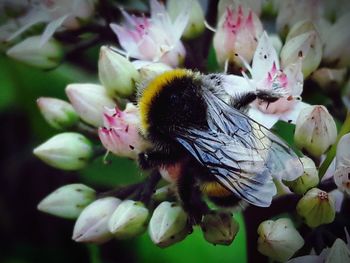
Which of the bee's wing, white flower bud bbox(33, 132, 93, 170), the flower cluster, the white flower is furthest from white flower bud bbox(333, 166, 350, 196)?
the white flower

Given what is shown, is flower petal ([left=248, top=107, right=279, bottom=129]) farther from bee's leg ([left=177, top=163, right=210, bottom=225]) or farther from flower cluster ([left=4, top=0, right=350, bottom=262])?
bee's leg ([left=177, top=163, right=210, bottom=225])

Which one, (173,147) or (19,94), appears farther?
(19,94)

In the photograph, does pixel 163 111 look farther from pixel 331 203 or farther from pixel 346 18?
pixel 346 18

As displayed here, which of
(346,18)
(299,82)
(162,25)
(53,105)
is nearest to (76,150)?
(53,105)

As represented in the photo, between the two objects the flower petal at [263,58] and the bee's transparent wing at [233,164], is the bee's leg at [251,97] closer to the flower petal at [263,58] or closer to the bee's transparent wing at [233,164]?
the flower petal at [263,58]

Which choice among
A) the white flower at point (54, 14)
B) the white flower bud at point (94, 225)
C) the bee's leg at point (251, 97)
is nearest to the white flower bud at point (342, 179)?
the bee's leg at point (251, 97)
